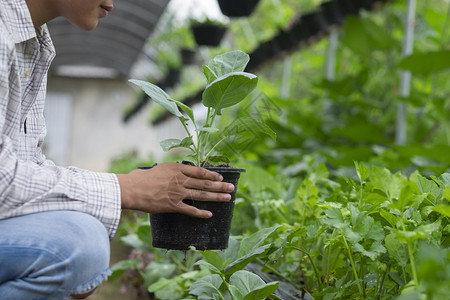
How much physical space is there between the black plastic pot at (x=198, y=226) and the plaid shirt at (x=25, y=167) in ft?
0.49

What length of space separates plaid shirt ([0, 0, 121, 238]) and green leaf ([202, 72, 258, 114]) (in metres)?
0.32

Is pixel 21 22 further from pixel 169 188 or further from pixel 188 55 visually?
pixel 188 55

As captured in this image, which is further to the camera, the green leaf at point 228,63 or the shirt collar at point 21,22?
the green leaf at point 228,63

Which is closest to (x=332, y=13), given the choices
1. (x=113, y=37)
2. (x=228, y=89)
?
(x=228, y=89)

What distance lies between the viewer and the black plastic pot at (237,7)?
384 centimetres

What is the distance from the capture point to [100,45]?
13.0m

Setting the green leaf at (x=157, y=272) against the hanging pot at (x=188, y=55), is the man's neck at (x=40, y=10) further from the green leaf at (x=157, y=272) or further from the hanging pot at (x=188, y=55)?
the hanging pot at (x=188, y=55)

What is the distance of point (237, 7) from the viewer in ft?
12.7

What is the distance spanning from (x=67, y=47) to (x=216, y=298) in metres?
12.3

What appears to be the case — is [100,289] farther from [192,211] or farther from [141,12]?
[141,12]

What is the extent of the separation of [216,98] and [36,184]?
48 cm

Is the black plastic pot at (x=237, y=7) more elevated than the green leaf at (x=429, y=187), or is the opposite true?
the black plastic pot at (x=237, y=7)

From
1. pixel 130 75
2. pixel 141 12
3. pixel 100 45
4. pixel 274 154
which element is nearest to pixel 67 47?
pixel 100 45

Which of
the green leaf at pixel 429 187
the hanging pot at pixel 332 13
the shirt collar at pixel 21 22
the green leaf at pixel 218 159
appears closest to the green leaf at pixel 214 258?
the green leaf at pixel 218 159
